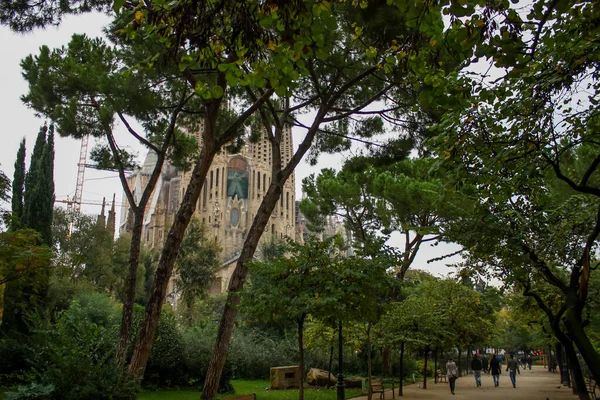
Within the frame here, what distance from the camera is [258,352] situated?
20453mm

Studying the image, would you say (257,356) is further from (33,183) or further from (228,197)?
(228,197)

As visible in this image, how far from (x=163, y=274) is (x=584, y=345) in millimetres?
6587

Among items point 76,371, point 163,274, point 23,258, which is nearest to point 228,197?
point 23,258

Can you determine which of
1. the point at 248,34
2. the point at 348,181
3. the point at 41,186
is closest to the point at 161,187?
the point at 41,186

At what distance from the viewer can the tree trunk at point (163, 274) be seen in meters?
8.67

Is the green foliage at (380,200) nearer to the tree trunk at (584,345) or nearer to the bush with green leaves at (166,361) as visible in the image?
the bush with green leaves at (166,361)

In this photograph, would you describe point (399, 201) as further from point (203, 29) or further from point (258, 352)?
point (203, 29)

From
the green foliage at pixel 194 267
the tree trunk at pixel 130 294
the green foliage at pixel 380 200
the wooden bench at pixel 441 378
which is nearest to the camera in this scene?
the tree trunk at pixel 130 294

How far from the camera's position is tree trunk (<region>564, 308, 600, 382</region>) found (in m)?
5.81

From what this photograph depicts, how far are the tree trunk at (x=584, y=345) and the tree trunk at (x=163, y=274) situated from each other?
6366 millimetres

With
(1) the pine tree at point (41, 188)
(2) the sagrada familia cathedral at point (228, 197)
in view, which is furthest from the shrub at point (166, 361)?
(2) the sagrada familia cathedral at point (228, 197)

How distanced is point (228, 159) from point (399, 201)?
64.2 metres

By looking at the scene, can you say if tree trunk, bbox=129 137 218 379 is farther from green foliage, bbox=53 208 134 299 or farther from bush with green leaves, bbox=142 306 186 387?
green foliage, bbox=53 208 134 299

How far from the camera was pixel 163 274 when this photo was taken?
8953mm
